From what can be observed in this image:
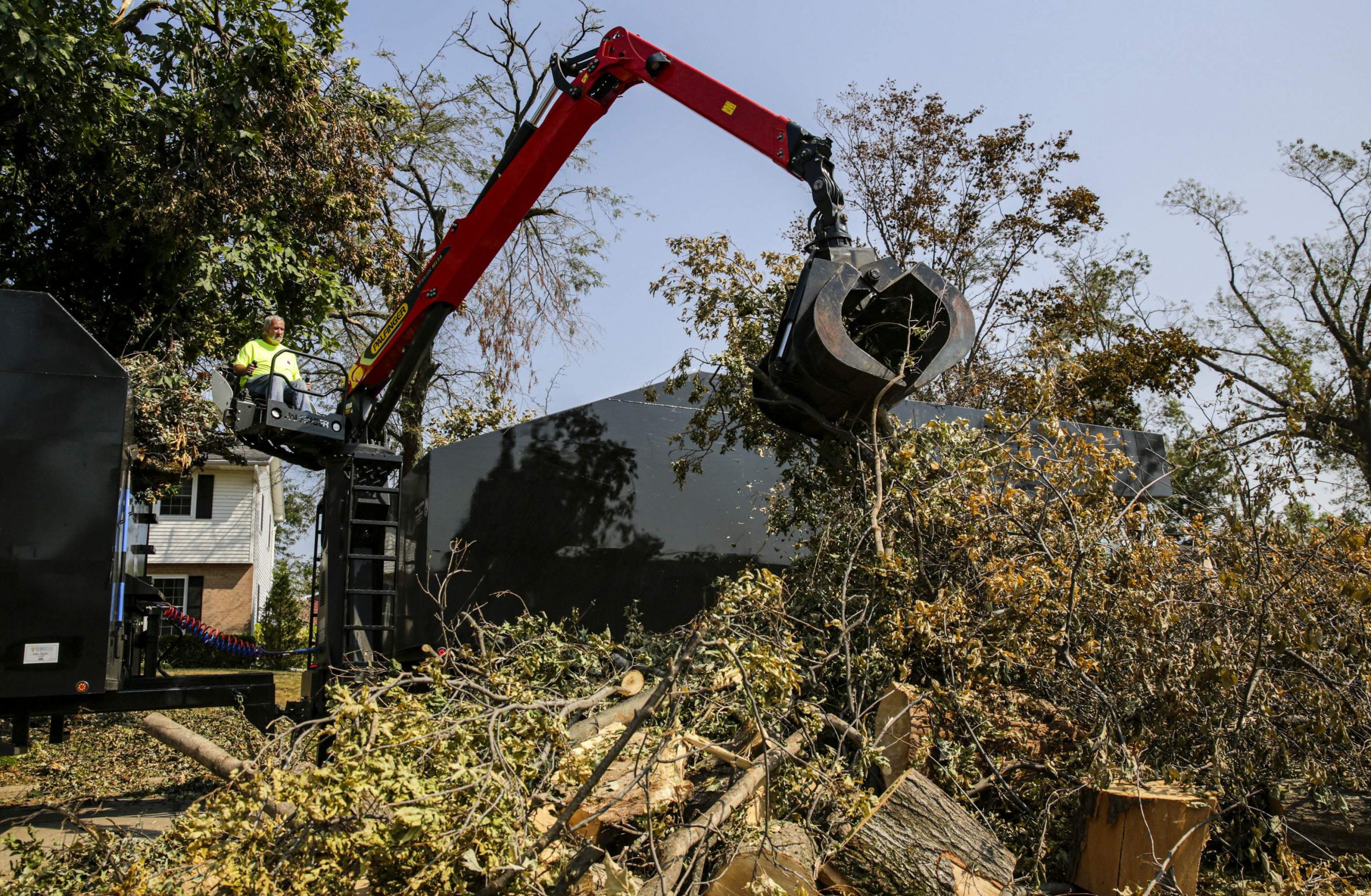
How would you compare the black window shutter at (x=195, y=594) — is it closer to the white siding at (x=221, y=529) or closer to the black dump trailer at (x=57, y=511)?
the white siding at (x=221, y=529)

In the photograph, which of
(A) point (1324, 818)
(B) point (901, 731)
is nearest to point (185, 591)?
(B) point (901, 731)

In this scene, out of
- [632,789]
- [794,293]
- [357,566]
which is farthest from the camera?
[357,566]

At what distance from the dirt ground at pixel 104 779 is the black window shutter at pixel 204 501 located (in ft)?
54.1

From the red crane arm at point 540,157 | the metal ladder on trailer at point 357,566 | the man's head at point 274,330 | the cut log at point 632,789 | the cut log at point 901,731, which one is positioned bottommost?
the cut log at point 632,789

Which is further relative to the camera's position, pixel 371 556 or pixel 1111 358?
pixel 1111 358

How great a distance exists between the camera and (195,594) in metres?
25.3

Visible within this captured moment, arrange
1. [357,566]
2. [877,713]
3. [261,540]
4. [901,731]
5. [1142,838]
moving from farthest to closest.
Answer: [261,540]
[357,566]
[877,713]
[901,731]
[1142,838]

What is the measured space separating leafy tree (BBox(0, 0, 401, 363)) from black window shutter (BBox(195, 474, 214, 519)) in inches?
601

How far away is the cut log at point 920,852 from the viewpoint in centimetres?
389

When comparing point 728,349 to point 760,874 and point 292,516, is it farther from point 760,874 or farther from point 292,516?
point 292,516

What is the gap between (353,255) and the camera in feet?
42.3

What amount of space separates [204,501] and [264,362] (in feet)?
68.8

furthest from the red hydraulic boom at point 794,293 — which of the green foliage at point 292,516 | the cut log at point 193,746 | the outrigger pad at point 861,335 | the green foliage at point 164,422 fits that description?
the green foliage at point 292,516

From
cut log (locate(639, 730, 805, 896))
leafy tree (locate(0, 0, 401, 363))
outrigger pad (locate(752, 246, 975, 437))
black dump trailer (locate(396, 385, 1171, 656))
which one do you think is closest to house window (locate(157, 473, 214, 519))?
leafy tree (locate(0, 0, 401, 363))
